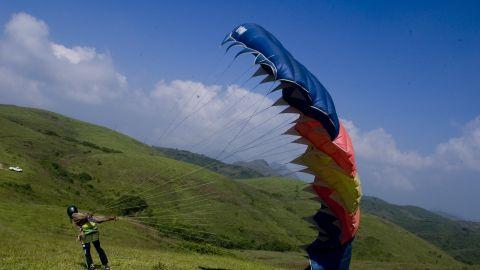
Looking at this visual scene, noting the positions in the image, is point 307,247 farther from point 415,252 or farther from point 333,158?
point 415,252

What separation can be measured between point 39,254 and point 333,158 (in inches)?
467

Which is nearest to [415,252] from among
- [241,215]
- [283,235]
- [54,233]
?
[283,235]

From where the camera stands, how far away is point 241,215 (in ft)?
311

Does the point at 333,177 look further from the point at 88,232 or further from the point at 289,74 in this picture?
the point at 88,232

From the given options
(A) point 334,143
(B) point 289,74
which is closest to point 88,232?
(B) point 289,74

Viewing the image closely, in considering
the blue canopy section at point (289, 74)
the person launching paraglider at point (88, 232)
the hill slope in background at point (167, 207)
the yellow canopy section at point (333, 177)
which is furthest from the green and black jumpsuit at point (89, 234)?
the hill slope in background at point (167, 207)

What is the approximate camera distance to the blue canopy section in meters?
15.9

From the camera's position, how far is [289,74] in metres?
15.8

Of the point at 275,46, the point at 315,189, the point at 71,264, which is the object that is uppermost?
the point at 275,46

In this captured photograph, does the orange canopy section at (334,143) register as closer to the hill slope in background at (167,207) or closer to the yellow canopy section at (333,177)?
the yellow canopy section at (333,177)

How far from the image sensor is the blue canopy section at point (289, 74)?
15914mm

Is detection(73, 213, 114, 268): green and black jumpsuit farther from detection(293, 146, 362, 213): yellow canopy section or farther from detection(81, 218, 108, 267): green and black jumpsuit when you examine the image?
detection(293, 146, 362, 213): yellow canopy section

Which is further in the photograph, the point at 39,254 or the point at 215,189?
the point at 215,189

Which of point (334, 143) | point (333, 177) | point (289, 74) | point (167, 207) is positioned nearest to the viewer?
point (289, 74)
